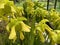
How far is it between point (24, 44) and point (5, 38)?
0.05 metres

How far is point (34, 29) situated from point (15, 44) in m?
0.08

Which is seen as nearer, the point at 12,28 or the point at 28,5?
the point at 12,28

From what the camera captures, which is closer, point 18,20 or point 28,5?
point 18,20

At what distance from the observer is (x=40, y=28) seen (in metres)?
0.51

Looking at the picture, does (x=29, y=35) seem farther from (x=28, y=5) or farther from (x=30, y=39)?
(x=28, y=5)

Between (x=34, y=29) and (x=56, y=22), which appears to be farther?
(x=56, y=22)

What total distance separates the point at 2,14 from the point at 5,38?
0.07 metres

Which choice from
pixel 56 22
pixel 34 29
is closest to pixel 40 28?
pixel 34 29

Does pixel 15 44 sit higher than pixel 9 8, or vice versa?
pixel 9 8

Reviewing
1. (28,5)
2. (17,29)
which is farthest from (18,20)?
(28,5)

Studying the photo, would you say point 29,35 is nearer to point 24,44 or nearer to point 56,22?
point 24,44

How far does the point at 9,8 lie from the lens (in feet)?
1.66

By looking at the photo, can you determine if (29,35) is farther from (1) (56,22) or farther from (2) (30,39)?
(1) (56,22)

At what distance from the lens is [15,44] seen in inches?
21.1
